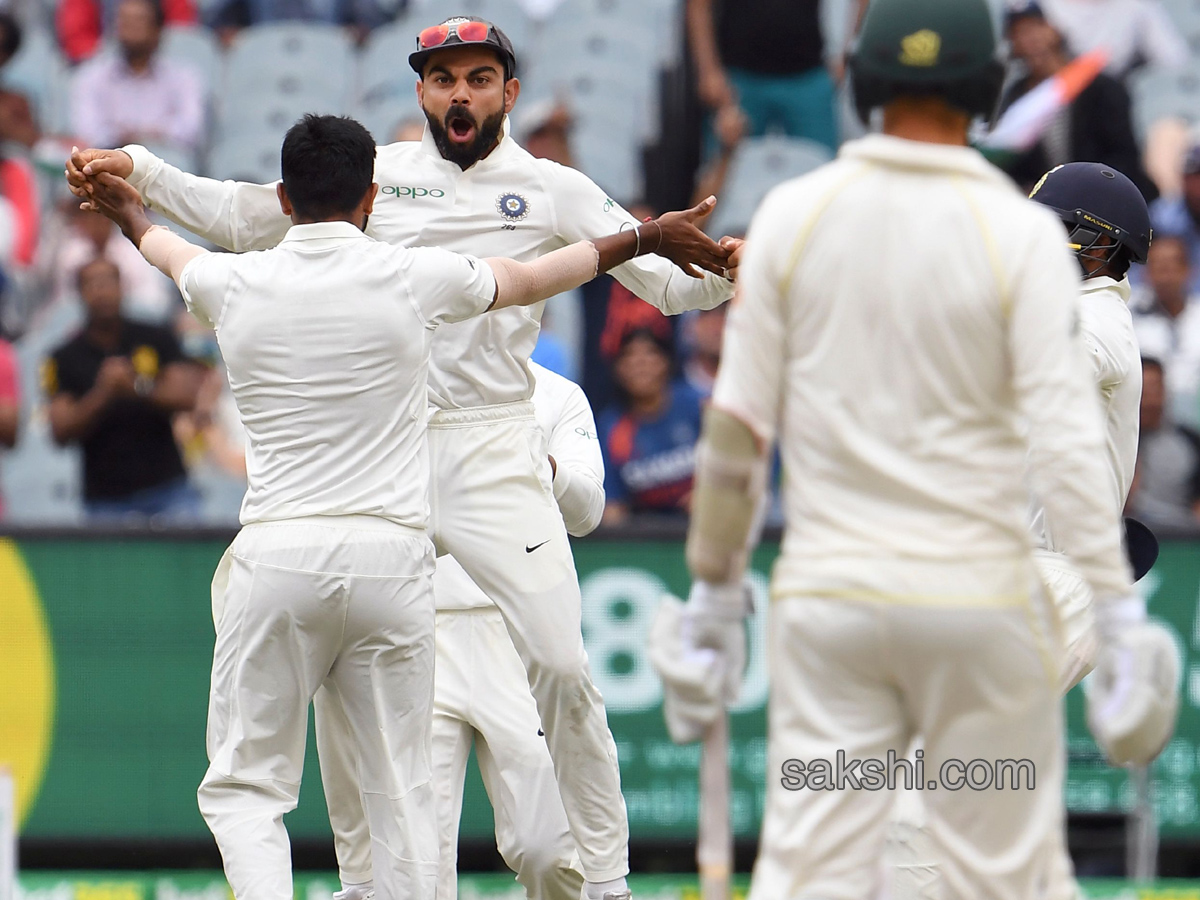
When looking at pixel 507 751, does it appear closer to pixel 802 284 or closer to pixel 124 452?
pixel 802 284

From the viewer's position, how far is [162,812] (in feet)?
26.0

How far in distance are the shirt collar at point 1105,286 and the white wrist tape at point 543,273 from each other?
1520 mm

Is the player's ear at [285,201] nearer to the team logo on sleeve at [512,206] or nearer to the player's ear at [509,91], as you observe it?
the team logo on sleeve at [512,206]

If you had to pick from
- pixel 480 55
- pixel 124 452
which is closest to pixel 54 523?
pixel 124 452

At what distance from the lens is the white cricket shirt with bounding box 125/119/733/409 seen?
18.6 feet

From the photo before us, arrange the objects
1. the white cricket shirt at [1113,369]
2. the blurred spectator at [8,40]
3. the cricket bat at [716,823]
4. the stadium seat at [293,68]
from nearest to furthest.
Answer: the cricket bat at [716,823]
the white cricket shirt at [1113,369]
the stadium seat at [293,68]
the blurred spectator at [8,40]

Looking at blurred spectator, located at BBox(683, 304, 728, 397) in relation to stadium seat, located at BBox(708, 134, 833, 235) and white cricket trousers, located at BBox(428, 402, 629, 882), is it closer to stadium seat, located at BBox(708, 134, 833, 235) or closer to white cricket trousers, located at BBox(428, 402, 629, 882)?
stadium seat, located at BBox(708, 134, 833, 235)

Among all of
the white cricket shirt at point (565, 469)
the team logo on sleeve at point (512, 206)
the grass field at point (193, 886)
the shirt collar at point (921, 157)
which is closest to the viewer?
the shirt collar at point (921, 157)

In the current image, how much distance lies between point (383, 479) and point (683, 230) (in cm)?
117

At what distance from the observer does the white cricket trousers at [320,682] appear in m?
4.98

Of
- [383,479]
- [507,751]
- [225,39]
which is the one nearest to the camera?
[383,479]

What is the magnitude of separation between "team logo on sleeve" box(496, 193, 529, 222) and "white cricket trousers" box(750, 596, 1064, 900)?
229 cm

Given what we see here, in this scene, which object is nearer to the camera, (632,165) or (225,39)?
(632,165)

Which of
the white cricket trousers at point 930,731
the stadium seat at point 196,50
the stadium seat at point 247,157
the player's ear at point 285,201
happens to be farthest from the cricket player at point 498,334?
the stadium seat at point 196,50
